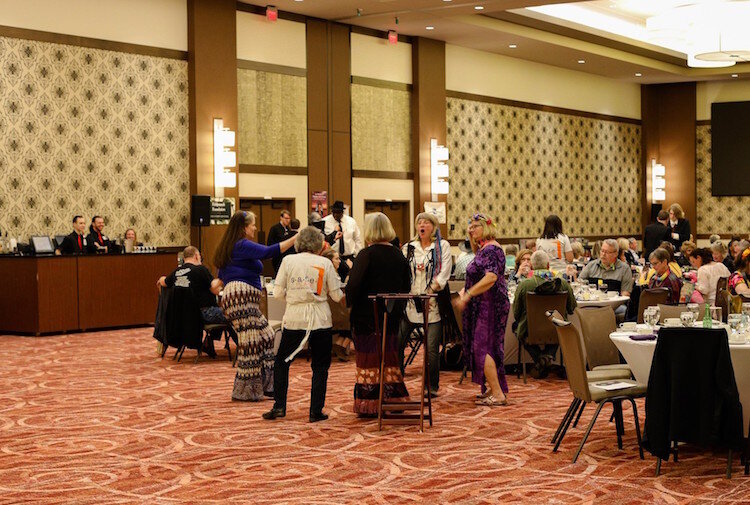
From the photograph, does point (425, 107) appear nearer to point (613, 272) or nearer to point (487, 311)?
point (613, 272)

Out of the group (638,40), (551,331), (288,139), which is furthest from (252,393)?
(638,40)

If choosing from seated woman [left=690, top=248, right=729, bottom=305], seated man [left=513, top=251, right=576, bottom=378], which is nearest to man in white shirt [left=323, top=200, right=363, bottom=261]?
seated man [left=513, top=251, right=576, bottom=378]

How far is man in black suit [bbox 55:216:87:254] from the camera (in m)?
13.0

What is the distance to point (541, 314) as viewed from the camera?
8.68 metres

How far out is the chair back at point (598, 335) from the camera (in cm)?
659

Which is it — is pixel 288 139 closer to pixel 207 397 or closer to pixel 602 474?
pixel 207 397

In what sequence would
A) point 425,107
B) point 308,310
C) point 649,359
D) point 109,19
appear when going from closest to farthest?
point 649,359, point 308,310, point 109,19, point 425,107

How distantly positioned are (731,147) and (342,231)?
1378 centimetres

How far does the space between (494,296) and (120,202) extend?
7908mm

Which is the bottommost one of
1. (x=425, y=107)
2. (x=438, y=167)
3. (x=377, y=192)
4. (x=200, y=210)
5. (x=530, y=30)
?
(x=200, y=210)

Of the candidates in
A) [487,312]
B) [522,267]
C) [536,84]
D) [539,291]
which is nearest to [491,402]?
[487,312]

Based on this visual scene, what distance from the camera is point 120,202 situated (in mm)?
14078

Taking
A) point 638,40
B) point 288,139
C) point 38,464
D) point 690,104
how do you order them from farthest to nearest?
point 690,104 → point 638,40 → point 288,139 → point 38,464

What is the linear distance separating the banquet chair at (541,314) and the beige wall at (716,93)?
55.7 feet
